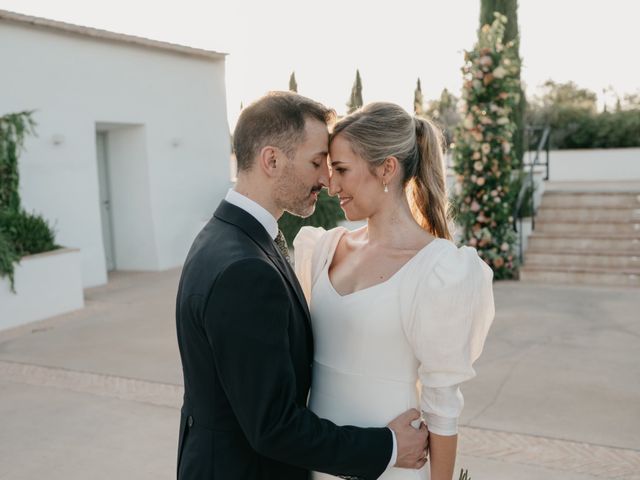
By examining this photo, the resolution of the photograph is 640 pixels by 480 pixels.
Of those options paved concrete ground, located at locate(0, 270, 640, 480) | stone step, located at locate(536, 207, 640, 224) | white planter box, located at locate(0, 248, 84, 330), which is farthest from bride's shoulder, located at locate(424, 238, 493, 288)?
stone step, located at locate(536, 207, 640, 224)

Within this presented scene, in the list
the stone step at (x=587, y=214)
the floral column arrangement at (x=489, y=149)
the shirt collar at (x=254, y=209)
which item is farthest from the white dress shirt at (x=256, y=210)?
the stone step at (x=587, y=214)

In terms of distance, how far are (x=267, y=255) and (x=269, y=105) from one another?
15.0 inches

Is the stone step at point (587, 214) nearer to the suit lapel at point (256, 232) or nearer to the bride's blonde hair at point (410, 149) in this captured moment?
the bride's blonde hair at point (410, 149)

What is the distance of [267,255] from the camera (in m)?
1.60

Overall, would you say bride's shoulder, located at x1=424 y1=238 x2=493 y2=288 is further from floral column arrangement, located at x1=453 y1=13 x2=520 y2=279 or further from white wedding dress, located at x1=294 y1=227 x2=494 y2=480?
floral column arrangement, located at x1=453 y1=13 x2=520 y2=279

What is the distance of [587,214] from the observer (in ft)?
32.5

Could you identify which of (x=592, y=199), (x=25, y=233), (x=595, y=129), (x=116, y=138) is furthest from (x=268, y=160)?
(x=595, y=129)

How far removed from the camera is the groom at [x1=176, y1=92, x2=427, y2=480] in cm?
142

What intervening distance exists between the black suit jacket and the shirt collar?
2cm

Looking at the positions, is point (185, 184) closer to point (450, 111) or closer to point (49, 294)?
point (49, 294)

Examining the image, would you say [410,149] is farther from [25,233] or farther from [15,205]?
[15,205]

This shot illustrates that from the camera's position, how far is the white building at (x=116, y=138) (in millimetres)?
8938

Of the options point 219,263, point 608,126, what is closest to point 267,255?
point 219,263

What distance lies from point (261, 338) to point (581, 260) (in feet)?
27.8
